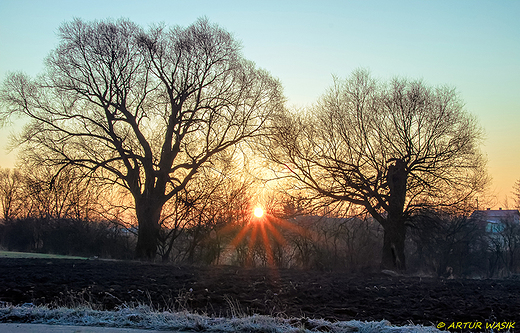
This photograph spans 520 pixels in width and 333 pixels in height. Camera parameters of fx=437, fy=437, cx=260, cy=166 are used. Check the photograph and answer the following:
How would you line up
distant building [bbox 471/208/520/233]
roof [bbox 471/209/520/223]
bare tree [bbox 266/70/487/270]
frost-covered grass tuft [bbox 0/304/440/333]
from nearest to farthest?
frost-covered grass tuft [bbox 0/304/440/333] → bare tree [bbox 266/70/487/270] → roof [bbox 471/209/520/223] → distant building [bbox 471/208/520/233]

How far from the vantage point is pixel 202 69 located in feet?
73.7

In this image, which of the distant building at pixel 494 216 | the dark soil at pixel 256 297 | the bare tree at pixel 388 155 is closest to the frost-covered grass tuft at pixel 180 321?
the dark soil at pixel 256 297

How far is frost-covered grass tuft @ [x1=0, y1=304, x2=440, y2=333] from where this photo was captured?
4789mm

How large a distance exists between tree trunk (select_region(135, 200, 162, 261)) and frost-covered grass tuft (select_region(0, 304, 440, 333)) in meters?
16.4

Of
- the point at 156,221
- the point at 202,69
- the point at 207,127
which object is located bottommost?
Result: the point at 156,221

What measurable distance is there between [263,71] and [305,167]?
6.00 m

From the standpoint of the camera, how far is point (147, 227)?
22031 mm

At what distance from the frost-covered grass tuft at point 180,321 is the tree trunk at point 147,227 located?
645 inches

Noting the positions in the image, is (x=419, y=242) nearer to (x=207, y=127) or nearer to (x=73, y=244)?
(x=207, y=127)

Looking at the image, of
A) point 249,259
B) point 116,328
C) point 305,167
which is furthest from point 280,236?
point 116,328

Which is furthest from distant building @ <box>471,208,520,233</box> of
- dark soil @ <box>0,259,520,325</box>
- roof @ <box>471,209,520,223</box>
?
dark soil @ <box>0,259,520,325</box>

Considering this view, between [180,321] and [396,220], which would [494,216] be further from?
[180,321]

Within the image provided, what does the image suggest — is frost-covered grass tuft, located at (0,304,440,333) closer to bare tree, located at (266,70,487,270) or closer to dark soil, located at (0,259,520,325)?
dark soil, located at (0,259,520,325)

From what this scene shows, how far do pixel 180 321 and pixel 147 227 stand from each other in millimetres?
17685
